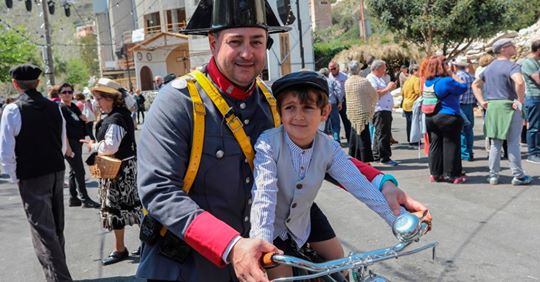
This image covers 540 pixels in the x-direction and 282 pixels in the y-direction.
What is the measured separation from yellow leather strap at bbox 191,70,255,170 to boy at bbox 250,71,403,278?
44 mm

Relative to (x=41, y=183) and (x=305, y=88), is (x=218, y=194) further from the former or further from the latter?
(x=41, y=183)

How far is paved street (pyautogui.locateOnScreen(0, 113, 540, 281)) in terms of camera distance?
16.4 ft

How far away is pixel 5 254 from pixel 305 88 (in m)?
5.38

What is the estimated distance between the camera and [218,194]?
7.33 ft

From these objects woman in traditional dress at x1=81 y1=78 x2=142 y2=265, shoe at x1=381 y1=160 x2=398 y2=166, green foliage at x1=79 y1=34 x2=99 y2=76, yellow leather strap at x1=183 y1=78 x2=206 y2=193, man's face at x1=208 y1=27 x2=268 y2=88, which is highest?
green foliage at x1=79 y1=34 x2=99 y2=76

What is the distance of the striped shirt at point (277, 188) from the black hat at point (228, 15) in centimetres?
46

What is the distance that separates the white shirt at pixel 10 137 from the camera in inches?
192

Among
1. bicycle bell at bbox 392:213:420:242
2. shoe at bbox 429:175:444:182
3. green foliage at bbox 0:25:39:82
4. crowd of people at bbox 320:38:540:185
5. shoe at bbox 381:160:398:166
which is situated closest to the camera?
bicycle bell at bbox 392:213:420:242

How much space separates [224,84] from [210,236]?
673mm

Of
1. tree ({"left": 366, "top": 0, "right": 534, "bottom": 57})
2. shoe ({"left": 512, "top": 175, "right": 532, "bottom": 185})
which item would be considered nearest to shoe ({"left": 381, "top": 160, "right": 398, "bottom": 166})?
shoe ({"left": 512, "top": 175, "right": 532, "bottom": 185})

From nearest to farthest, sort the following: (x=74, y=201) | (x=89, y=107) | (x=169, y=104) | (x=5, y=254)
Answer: (x=169, y=104)
(x=5, y=254)
(x=74, y=201)
(x=89, y=107)

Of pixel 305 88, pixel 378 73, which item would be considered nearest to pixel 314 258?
pixel 305 88

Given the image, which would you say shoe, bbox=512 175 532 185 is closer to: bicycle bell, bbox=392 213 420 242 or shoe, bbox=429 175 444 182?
shoe, bbox=429 175 444 182

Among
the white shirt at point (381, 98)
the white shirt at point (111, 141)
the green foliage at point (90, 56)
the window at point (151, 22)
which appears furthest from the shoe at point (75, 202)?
the green foliage at point (90, 56)
